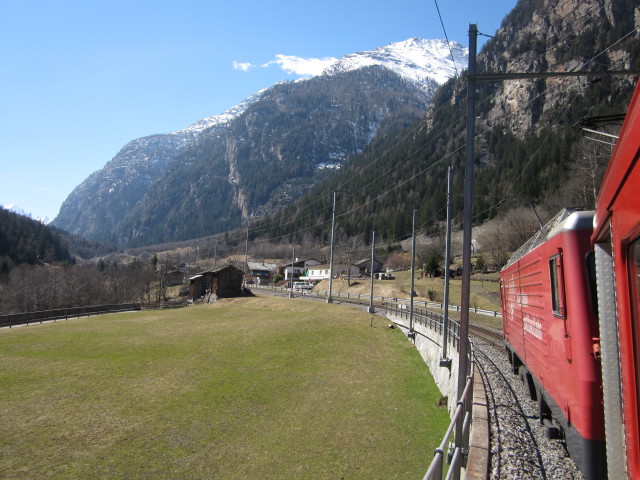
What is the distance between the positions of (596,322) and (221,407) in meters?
17.4

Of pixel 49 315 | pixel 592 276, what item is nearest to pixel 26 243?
pixel 49 315

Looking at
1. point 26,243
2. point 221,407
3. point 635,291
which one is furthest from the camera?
point 26,243

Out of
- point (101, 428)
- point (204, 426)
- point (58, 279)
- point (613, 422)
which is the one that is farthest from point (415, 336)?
point (58, 279)

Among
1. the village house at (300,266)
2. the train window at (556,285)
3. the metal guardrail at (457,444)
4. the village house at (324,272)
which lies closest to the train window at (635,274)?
the metal guardrail at (457,444)

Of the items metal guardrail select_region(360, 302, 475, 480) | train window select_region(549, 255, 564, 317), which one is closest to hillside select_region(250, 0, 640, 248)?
metal guardrail select_region(360, 302, 475, 480)

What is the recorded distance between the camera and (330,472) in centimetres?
1409

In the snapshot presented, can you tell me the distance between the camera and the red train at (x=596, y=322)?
357cm

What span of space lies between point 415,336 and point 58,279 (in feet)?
300

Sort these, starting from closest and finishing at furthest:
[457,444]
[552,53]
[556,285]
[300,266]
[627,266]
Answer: [627,266] < [556,285] < [457,444] < [552,53] < [300,266]

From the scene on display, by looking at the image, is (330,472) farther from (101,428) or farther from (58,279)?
(58,279)

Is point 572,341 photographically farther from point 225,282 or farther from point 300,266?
point 300,266

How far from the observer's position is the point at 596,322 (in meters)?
6.65

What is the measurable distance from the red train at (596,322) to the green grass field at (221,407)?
7011mm

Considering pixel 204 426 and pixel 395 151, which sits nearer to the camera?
pixel 204 426
